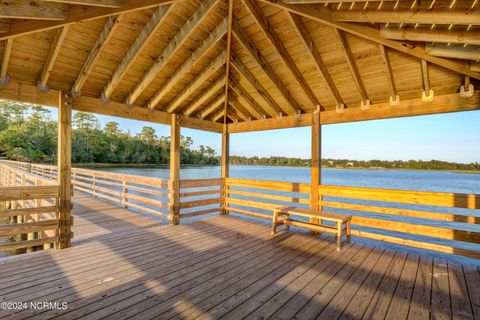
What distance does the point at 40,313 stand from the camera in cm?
196

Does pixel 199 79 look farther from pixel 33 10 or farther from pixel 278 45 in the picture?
pixel 33 10

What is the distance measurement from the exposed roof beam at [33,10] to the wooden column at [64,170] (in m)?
1.84

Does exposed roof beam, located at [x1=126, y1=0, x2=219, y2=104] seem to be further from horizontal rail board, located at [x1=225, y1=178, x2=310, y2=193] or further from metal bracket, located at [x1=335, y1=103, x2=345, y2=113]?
horizontal rail board, located at [x1=225, y1=178, x2=310, y2=193]

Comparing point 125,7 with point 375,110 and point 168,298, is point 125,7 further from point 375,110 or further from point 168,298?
point 375,110

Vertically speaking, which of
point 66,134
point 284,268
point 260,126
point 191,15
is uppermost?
point 191,15

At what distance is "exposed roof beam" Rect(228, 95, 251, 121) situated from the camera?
A: 17.7 feet

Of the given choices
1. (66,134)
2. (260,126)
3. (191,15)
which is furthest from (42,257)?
(260,126)

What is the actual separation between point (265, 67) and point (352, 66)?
136 cm

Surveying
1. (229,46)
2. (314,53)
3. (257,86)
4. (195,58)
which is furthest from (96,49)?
(314,53)

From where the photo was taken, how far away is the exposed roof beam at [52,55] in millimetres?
2688

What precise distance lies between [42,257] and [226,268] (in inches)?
102

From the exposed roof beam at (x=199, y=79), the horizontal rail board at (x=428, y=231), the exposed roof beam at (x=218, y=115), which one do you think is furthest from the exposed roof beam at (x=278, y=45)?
the horizontal rail board at (x=428, y=231)

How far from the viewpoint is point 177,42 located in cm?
314

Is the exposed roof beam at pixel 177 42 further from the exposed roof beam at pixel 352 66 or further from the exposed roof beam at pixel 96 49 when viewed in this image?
the exposed roof beam at pixel 352 66
